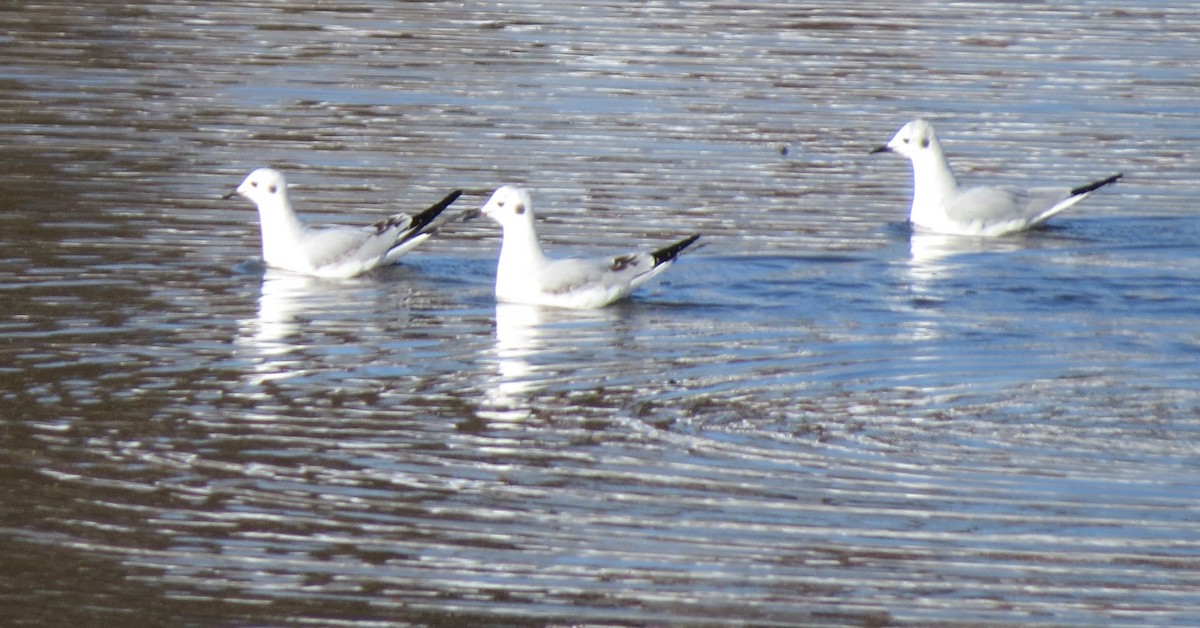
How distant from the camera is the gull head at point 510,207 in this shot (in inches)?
508

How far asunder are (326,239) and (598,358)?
286 cm

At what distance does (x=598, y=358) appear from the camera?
11.2 m

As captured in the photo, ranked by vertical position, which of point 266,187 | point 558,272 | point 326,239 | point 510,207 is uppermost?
point 266,187

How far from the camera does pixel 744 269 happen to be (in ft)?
44.7

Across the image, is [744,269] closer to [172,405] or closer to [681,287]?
[681,287]

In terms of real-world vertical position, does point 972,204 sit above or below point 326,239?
below

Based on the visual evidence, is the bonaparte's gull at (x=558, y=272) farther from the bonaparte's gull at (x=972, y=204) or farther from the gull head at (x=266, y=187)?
the bonaparte's gull at (x=972, y=204)

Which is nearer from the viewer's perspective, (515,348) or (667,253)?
(515,348)

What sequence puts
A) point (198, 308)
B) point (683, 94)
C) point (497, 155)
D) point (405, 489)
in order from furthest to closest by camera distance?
point (683, 94) → point (497, 155) → point (198, 308) → point (405, 489)

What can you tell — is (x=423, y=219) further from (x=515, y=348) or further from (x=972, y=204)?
(x=972, y=204)

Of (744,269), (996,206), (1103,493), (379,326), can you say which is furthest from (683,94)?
(1103,493)

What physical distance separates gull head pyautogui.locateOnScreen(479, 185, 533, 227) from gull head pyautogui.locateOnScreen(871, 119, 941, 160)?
4028 mm

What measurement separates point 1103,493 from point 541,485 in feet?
7.58

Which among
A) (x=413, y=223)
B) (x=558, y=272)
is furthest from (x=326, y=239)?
(x=558, y=272)
